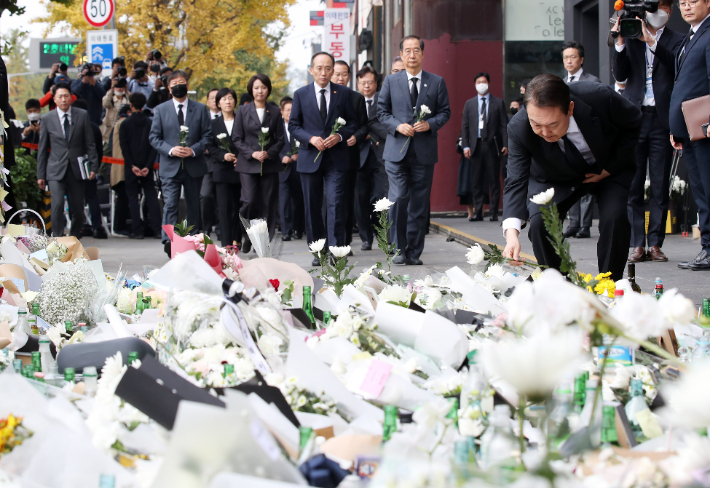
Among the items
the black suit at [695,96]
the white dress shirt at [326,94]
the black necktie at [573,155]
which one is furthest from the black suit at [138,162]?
the black necktie at [573,155]

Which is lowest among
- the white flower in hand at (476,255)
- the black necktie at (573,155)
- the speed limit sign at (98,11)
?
the white flower in hand at (476,255)

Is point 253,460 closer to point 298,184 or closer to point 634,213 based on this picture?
point 634,213

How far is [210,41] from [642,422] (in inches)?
1063

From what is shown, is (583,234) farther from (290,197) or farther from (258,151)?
(290,197)

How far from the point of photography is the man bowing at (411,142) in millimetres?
7969

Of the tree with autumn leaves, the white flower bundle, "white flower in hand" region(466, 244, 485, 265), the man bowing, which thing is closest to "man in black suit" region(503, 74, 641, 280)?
"white flower in hand" region(466, 244, 485, 265)

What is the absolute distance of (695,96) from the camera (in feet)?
21.5

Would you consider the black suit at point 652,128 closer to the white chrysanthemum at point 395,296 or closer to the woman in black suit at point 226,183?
the woman in black suit at point 226,183

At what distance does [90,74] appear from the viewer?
14.4m

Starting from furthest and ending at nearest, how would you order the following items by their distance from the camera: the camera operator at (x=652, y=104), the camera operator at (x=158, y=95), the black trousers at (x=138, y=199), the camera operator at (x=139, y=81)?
the camera operator at (x=139, y=81) → the camera operator at (x=158, y=95) → the black trousers at (x=138, y=199) → the camera operator at (x=652, y=104)

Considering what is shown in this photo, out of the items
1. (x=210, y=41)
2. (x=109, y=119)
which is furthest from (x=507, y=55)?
(x=210, y=41)

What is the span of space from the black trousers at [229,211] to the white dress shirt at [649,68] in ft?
15.7

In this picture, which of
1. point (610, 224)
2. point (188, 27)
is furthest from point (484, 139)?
point (188, 27)

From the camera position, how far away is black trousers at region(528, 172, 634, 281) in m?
4.74
